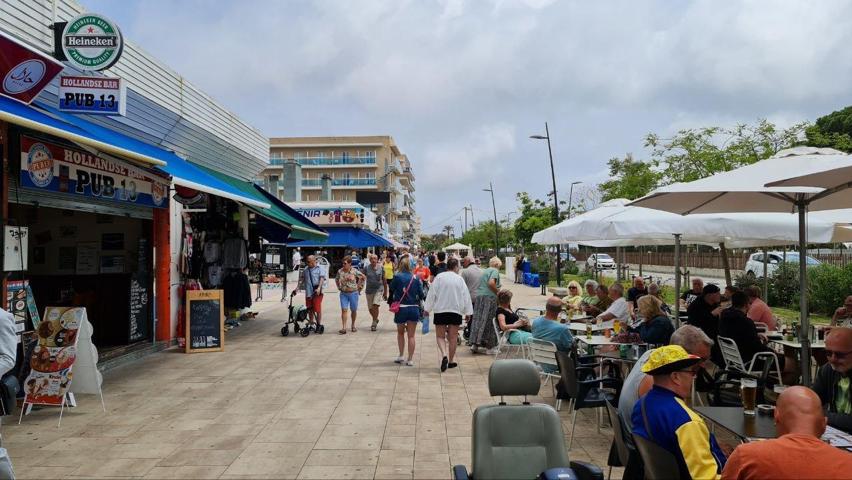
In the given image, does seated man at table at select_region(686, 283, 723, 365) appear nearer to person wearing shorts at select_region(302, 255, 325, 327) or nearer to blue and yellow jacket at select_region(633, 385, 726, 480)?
blue and yellow jacket at select_region(633, 385, 726, 480)

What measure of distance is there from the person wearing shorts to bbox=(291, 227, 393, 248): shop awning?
45.4 feet

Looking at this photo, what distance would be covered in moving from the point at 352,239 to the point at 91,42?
22085 mm

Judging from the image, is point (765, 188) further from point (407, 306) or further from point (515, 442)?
point (407, 306)

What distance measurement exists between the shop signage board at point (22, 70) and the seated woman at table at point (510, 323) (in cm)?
647

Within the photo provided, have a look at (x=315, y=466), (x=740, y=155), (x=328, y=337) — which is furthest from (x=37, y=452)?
(x=740, y=155)

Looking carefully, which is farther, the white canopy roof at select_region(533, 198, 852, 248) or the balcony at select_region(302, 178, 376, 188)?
the balcony at select_region(302, 178, 376, 188)

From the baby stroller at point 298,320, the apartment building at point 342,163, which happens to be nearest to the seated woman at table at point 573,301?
the baby stroller at point 298,320

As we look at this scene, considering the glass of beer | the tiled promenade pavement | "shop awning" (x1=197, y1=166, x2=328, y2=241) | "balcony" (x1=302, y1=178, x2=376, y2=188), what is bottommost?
the tiled promenade pavement

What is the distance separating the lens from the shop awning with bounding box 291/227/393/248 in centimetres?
2745

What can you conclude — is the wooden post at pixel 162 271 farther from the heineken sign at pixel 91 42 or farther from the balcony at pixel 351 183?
the balcony at pixel 351 183

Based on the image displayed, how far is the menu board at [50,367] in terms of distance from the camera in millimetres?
5934

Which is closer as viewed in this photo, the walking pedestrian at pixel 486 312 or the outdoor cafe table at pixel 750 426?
the outdoor cafe table at pixel 750 426

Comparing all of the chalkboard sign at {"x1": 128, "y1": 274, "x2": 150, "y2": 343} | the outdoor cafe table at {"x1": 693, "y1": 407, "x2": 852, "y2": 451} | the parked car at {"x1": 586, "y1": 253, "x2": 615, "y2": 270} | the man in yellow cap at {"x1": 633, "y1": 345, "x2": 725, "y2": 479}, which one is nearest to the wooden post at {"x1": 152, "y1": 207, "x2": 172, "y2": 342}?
the chalkboard sign at {"x1": 128, "y1": 274, "x2": 150, "y2": 343}

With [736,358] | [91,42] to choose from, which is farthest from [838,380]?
[91,42]
